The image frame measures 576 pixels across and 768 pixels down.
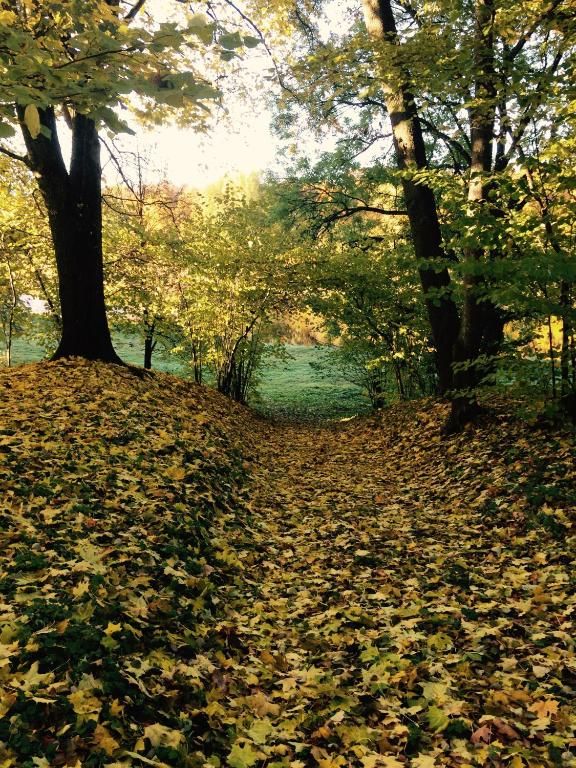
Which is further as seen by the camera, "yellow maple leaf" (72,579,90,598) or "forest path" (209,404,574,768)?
"yellow maple leaf" (72,579,90,598)

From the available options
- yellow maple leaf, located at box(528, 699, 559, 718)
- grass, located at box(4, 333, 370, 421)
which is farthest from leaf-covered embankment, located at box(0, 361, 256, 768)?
grass, located at box(4, 333, 370, 421)

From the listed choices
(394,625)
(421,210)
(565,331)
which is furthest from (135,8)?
(394,625)

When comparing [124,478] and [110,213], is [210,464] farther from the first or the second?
[110,213]

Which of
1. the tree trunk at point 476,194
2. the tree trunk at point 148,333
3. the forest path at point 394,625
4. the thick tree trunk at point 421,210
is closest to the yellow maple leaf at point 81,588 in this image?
the forest path at point 394,625

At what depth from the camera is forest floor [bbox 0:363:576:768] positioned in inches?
99.8

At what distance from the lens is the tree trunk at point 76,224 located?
8531mm

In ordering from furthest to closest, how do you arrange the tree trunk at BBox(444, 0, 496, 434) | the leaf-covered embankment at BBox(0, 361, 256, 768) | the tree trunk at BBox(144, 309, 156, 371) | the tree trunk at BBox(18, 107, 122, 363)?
the tree trunk at BBox(144, 309, 156, 371) < the tree trunk at BBox(18, 107, 122, 363) < the tree trunk at BBox(444, 0, 496, 434) < the leaf-covered embankment at BBox(0, 361, 256, 768)

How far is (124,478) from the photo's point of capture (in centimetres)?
527

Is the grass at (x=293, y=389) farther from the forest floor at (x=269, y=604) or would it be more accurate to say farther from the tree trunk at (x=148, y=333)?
the forest floor at (x=269, y=604)

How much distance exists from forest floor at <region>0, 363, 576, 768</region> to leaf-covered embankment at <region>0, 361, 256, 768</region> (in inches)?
0.6

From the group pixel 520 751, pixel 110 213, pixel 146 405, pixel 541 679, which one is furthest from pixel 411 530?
pixel 110 213

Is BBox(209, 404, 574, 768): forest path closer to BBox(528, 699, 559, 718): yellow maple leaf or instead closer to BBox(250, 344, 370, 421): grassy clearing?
BBox(528, 699, 559, 718): yellow maple leaf

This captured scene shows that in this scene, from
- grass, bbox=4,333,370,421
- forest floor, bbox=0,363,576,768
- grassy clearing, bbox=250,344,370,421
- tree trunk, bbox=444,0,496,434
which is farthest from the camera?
grassy clearing, bbox=250,344,370,421

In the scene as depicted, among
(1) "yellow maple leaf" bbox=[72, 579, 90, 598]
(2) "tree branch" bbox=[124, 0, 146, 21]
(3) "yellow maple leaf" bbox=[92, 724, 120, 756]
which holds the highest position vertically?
(2) "tree branch" bbox=[124, 0, 146, 21]
